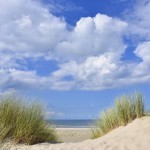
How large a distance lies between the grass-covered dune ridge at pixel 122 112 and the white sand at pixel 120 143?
723 mm

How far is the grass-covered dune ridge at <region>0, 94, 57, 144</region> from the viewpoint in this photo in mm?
11531

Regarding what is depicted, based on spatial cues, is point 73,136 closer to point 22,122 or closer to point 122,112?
point 122,112

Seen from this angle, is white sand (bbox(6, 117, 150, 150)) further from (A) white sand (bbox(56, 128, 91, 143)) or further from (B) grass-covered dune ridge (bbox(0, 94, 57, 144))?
(A) white sand (bbox(56, 128, 91, 143))

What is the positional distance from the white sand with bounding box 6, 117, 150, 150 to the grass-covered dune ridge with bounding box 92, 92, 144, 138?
723 millimetres

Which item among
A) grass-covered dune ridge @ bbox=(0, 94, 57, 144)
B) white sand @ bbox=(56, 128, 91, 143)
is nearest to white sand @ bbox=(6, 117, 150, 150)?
grass-covered dune ridge @ bbox=(0, 94, 57, 144)

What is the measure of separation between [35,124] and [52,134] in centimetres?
114

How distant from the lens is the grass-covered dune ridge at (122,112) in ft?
40.8

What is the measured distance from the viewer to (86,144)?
36.3 feet

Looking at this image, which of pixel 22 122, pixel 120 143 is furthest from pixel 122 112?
pixel 22 122

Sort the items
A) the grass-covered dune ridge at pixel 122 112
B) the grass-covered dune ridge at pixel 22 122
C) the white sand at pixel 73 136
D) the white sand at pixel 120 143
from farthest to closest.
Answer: the white sand at pixel 73 136 → the grass-covered dune ridge at pixel 122 112 → the grass-covered dune ridge at pixel 22 122 → the white sand at pixel 120 143

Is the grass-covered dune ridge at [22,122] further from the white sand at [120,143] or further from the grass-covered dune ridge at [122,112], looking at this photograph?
the grass-covered dune ridge at [122,112]

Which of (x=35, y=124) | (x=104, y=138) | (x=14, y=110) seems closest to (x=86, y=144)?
(x=104, y=138)

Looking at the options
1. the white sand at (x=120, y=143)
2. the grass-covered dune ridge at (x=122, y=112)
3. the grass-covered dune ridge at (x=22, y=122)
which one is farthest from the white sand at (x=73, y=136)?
the white sand at (x=120, y=143)

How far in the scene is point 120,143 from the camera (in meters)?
10.8
